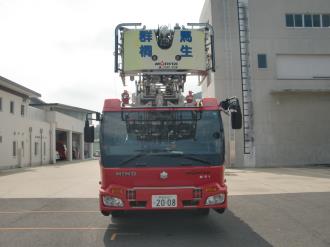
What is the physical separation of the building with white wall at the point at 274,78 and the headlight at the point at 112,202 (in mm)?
25974

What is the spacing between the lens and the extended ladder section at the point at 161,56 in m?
10.3

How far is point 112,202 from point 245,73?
27.3m

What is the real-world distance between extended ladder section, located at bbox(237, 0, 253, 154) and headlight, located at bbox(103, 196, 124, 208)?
86.2ft

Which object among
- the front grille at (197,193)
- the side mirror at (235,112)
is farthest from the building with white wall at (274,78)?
the front grille at (197,193)

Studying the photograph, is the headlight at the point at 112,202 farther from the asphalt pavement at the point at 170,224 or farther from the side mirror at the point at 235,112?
the side mirror at the point at 235,112

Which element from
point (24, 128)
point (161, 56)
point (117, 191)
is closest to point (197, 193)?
point (117, 191)

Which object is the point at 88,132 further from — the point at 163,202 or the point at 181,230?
the point at 181,230

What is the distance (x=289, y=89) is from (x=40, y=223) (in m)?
27.2

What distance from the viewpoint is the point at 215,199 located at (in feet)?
26.3

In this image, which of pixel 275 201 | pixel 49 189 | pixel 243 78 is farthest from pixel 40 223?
pixel 243 78

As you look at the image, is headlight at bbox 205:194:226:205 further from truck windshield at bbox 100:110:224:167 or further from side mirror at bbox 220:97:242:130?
side mirror at bbox 220:97:242:130

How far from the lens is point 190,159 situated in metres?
8.02

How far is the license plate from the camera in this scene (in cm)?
792

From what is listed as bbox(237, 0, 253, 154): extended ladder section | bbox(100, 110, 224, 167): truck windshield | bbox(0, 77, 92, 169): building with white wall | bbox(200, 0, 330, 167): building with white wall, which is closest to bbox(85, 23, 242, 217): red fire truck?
bbox(100, 110, 224, 167): truck windshield
